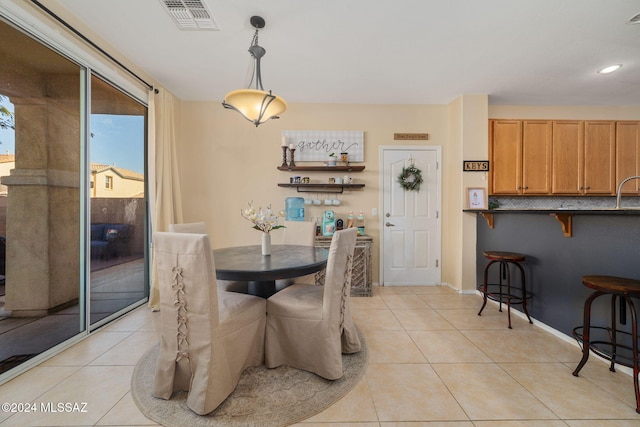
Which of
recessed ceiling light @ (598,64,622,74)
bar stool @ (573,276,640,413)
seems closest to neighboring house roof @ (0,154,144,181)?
bar stool @ (573,276,640,413)

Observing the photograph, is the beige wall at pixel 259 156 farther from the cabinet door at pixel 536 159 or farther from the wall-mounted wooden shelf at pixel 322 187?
the cabinet door at pixel 536 159

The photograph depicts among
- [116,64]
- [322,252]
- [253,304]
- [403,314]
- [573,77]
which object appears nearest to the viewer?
[253,304]

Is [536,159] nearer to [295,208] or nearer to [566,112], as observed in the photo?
[566,112]

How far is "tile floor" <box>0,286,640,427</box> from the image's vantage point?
147 centimetres

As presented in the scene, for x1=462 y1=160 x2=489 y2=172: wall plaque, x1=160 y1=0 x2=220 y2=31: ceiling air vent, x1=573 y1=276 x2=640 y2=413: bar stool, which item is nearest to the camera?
x1=573 y1=276 x2=640 y2=413: bar stool

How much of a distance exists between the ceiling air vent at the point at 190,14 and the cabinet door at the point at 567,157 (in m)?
4.72

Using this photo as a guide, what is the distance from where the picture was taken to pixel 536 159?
3891mm

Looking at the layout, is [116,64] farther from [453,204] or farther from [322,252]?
[453,204]

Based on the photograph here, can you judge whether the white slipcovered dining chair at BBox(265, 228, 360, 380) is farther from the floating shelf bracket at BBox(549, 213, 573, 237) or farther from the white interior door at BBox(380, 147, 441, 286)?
the white interior door at BBox(380, 147, 441, 286)

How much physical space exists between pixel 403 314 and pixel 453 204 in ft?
6.03

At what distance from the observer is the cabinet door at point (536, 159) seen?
388 centimetres

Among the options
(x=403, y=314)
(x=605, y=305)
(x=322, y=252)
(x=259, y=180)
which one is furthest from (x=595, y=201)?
(x=259, y=180)

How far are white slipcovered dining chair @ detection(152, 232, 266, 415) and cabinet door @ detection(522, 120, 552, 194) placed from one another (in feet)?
14.4

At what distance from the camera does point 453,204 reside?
12.5 feet
